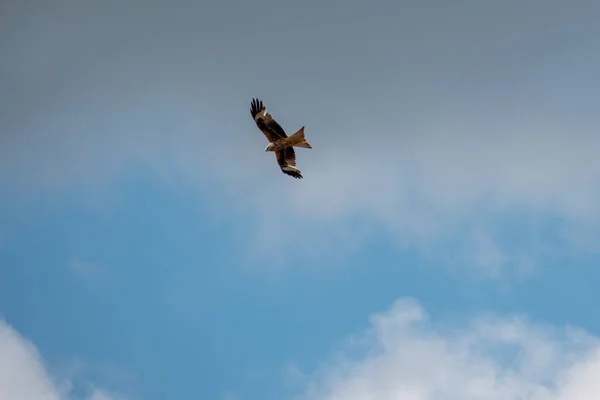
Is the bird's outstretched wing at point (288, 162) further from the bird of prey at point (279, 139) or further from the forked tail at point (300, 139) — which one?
the forked tail at point (300, 139)

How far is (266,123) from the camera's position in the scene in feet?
213

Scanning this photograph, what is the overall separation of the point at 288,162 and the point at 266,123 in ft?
10.2

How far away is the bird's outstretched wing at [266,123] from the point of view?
64.7m

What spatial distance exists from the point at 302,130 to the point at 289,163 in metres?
4.27

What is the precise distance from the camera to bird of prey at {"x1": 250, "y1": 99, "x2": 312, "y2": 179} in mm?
63934

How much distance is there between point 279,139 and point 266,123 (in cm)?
123

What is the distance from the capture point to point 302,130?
6300 cm

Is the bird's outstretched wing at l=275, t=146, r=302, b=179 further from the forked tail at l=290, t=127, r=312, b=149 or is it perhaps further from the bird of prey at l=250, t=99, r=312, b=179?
the forked tail at l=290, t=127, r=312, b=149

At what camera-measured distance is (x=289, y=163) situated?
66812 mm

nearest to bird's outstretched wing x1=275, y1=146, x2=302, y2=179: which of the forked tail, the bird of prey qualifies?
the bird of prey

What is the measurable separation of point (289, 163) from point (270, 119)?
339cm

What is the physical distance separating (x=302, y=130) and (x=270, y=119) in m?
2.71

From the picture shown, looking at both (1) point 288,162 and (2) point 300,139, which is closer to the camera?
(2) point 300,139

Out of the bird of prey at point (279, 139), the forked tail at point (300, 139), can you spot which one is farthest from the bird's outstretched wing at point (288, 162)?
the forked tail at point (300, 139)
